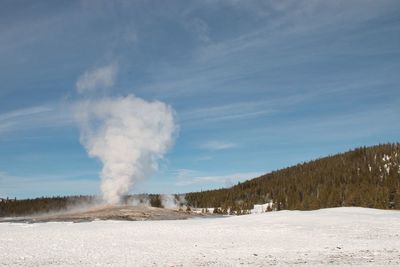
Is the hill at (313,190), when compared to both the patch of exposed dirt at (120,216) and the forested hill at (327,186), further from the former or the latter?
the patch of exposed dirt at (120,216)

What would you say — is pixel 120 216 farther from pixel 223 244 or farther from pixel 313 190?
pixel 313 190

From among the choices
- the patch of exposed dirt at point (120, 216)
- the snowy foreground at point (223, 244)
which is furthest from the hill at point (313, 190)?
the snowy foreground at point (223, 244)

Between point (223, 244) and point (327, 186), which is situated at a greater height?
point (327, 186)

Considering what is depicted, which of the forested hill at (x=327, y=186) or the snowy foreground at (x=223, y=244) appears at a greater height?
the forested hill at (x=327, y=186)

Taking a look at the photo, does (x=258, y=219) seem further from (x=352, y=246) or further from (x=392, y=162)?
(x=392, y=162)

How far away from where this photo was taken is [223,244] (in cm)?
3191

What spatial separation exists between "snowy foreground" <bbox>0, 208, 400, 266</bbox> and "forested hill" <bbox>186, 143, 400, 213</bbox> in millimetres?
60539

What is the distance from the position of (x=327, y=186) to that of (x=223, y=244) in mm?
108924

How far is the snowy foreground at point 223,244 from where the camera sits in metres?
24.7

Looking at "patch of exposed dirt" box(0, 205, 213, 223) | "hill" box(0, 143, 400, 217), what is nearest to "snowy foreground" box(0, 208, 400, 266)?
"patch of exposed dirt" box(0, 205, 213, 223)

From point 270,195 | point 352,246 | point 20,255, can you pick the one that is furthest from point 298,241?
point 270,195

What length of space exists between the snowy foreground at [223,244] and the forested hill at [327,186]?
6054 centimetres

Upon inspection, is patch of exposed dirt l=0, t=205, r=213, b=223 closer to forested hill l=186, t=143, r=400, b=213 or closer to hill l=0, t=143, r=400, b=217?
hill l=0, t=143, r=400, b=217

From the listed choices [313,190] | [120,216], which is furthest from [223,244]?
[313,190]
